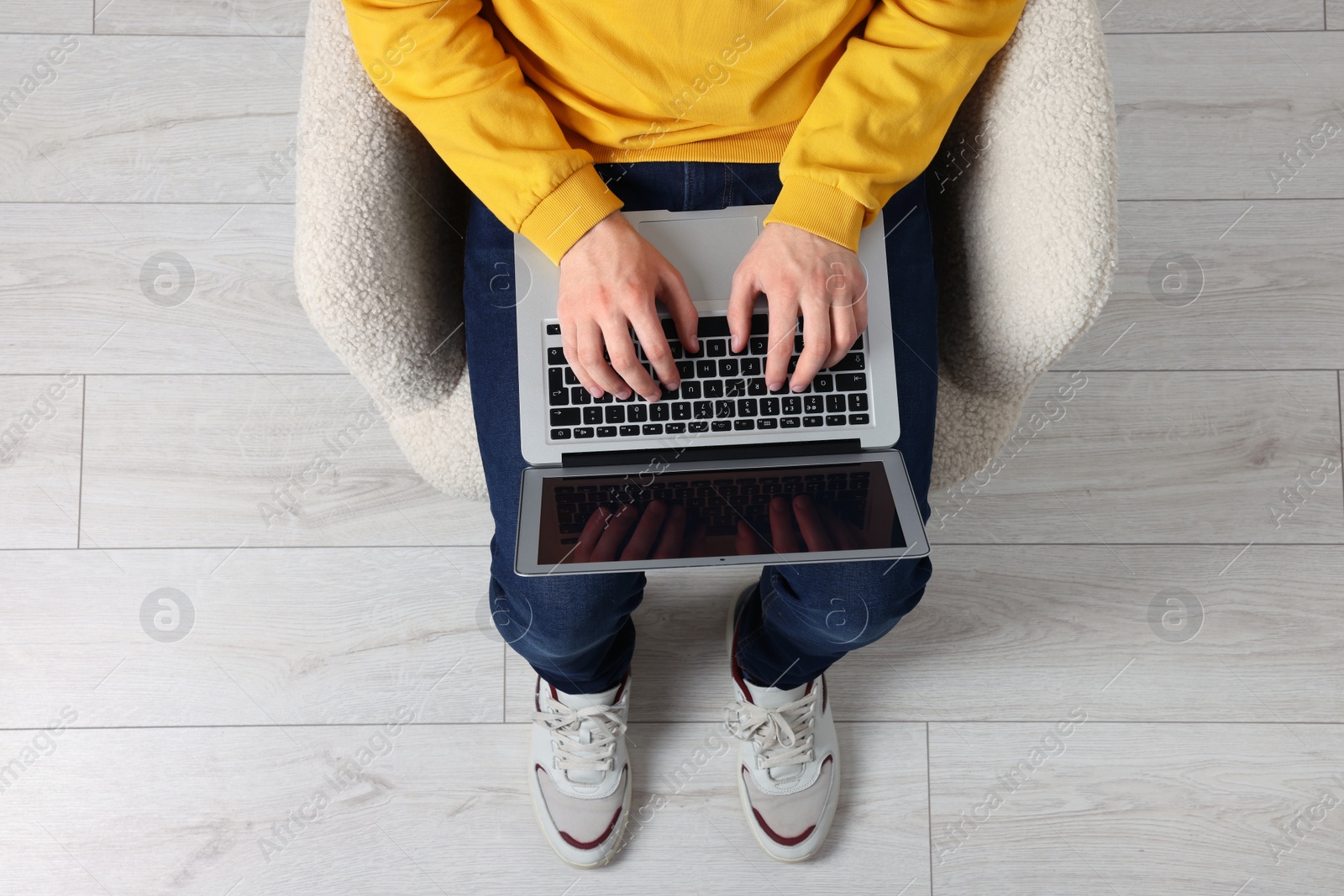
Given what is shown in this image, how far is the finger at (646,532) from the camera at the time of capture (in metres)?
0.66

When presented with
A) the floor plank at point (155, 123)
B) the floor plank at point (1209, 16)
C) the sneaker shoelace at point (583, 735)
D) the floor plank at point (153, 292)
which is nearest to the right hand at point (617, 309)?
the sneaker shoelace at point (583, 735)

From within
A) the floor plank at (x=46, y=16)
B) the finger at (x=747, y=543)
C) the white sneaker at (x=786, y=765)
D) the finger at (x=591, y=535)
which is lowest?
the white sneaker at (x=786, y=765)

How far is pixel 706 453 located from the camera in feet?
2.40

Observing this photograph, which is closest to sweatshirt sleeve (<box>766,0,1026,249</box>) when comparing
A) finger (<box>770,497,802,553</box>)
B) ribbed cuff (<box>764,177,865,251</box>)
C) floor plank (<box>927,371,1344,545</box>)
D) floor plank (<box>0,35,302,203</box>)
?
ribbed cuff (<box>764,177,865,251</box>)

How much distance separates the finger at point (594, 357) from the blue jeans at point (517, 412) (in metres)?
0.07

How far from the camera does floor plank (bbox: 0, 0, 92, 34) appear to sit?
1198mm

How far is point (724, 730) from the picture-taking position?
1.09 m

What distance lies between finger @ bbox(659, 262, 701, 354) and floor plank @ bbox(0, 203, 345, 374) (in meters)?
0.59

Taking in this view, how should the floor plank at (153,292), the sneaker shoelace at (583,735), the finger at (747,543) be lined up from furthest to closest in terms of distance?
1. the floor plank at (153,292)
2. the sneaker shoelace at (583,735)
3. the finger at (747,543)

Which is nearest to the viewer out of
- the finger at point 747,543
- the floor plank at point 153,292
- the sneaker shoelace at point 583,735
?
the finger at point 747,543

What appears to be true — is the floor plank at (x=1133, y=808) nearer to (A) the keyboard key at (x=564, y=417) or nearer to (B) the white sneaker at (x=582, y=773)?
(B) the white sneaker at (x=582, y=773)

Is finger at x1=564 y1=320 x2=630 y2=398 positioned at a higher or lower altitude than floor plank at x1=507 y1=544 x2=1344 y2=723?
higher

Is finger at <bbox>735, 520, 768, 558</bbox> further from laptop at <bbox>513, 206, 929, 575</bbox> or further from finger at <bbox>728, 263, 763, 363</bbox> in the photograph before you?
finger at <bbox>728, 263, 763, 363</bbox>

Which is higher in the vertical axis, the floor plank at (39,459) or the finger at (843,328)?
the finger at (843,328)
